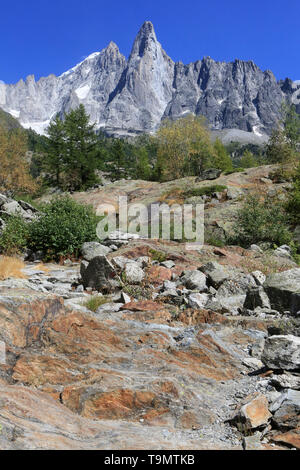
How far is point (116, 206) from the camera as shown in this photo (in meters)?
29.8

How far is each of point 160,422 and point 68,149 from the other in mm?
45960

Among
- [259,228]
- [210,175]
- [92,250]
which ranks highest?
[210,175]

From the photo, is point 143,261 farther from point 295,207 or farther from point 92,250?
point 295,207

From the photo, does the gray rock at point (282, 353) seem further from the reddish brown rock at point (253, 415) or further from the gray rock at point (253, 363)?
the reddish brown rock at point (253, 415)

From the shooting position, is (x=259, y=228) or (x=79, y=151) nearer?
(x=259, y=228)

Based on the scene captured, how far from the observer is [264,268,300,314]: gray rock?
8133 mm

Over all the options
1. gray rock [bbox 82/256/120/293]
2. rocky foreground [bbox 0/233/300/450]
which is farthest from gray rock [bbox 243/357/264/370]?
gray rock [bbox 82/256/120/293]

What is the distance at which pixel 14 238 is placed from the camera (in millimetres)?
14188

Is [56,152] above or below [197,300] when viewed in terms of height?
above

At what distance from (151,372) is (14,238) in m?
10.9

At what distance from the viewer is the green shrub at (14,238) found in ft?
45.9

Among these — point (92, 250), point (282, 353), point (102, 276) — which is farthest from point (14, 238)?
point (282, 353)

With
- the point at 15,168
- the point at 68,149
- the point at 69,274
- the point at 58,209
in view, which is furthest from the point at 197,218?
the point at 68,149
